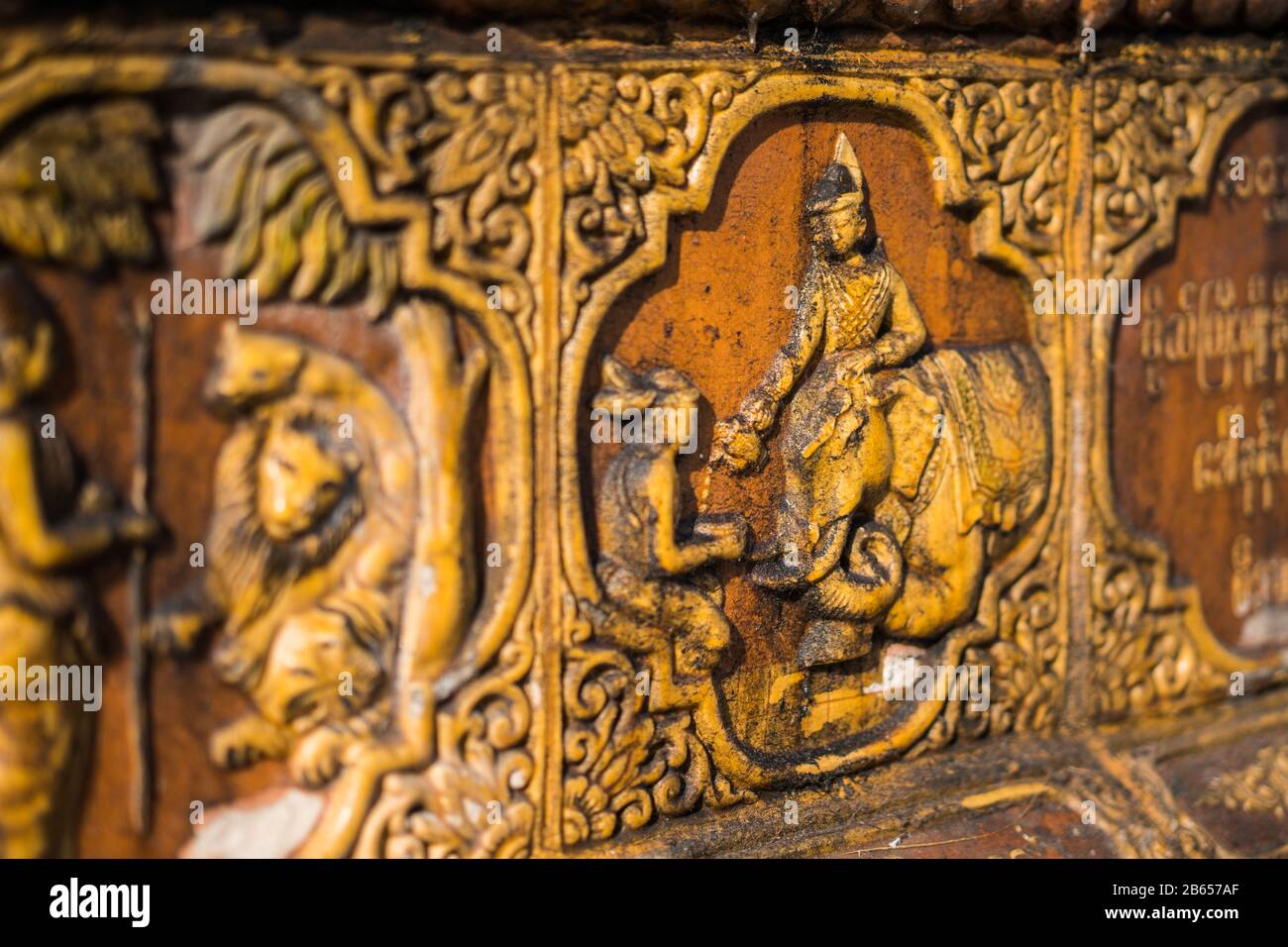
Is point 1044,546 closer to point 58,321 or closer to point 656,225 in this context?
point 656,225

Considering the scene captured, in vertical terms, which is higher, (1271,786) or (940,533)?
(940,533)

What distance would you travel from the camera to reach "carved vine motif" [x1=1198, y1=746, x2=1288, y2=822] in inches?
144

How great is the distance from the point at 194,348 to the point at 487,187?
1.98 feet

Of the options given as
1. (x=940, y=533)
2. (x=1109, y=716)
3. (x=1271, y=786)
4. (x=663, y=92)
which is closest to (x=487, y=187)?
(x=663, y=92)

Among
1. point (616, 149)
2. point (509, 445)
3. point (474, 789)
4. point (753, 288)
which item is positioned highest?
point (616, 149)

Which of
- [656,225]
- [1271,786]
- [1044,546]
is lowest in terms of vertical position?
[1271,786]

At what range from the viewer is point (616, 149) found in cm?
284

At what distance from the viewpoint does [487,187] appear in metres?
2.70

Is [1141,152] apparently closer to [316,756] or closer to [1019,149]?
[1019,149]

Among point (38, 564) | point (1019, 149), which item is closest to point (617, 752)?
point (38, 564)

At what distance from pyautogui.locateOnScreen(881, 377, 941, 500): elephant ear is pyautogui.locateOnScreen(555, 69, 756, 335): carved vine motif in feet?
2.40

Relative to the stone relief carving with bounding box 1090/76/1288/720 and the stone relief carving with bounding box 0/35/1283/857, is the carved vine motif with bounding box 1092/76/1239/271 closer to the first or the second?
the stone relief carving with bounding box 1090/76/1288/720

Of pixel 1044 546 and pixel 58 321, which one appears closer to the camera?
pixel 58 321

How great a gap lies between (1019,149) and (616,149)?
113 cm
